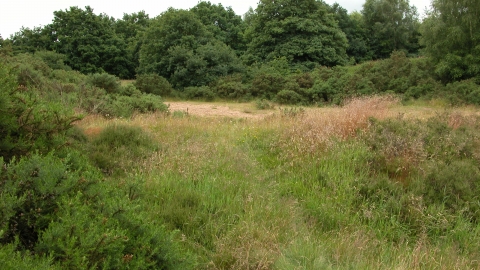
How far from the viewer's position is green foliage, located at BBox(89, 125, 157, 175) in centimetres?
633

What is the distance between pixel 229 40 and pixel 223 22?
7.19 feet

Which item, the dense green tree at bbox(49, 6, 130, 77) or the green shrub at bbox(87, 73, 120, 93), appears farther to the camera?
the dense green tree at bbox(49, 6, 130, 77)

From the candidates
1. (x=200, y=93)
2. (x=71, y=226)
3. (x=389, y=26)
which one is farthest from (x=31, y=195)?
(x=389, y=26)

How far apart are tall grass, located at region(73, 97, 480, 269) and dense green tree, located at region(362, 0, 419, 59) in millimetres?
37718

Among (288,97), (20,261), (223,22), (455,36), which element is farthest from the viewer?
(223,22)

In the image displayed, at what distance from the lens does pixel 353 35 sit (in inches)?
1720

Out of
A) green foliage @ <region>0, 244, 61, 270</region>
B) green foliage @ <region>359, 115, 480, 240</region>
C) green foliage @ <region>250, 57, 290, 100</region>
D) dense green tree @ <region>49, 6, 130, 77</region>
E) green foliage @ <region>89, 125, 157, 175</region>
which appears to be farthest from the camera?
A: dense green tree @ <region>49, 6, 130, 77</region>

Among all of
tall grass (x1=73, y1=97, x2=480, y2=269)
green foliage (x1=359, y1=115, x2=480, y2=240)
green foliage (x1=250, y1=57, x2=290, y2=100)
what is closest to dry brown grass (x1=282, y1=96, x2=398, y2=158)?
tall grass (x1=73, y1=97, x2=480, y2=269)

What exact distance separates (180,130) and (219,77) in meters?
17.5

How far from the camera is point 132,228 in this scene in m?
3.18

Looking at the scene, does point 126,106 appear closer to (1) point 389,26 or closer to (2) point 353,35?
(2) point 353,35

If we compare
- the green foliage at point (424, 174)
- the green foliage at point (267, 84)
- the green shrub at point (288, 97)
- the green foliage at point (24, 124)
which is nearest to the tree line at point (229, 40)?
the green foliage at point (267, 84)

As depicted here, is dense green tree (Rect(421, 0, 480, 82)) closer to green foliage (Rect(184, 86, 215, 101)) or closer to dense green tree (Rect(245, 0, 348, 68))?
dense green tree (Rect(245, 0, 348, 68))

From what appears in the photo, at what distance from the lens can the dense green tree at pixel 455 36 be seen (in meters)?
21.0
